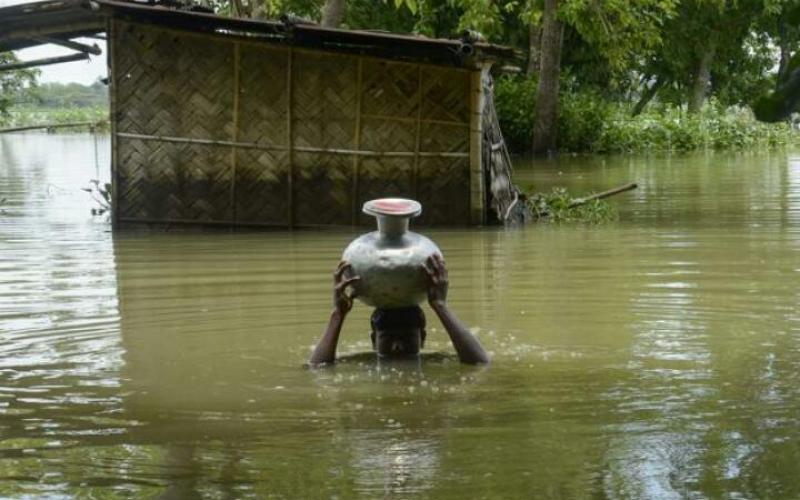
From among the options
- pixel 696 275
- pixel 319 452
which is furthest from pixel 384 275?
pixel 696 275

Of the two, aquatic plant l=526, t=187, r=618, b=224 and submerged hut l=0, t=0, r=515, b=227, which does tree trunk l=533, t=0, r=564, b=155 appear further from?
submerged hut l=0, t=0, r=515, b=227

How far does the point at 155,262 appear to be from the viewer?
1107cm

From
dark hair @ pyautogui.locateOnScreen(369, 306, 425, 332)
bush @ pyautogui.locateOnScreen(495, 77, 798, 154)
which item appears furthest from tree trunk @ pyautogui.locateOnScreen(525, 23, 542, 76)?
dark hair @ pyautogui.locateOnScreen(369, 306, 425, 332)

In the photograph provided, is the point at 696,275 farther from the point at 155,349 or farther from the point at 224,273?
the point at 155,349

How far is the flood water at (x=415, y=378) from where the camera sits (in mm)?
4508

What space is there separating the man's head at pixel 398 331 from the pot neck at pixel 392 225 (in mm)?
451

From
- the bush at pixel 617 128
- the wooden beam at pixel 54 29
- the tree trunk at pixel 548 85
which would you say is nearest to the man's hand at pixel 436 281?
the wooden beam at pixel 54 29

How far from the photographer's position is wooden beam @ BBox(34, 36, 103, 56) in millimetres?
14023

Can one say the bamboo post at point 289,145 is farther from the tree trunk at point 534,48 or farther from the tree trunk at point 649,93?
the tree trunk at point 649,93

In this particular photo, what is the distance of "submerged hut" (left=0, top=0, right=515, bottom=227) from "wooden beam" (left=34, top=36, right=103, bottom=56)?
0.21 metres

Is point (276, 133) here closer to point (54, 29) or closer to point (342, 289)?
point (54, 29)

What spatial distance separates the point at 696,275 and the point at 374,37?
4.40m

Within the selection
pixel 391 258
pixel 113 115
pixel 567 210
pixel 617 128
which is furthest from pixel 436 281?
pixel 617 128

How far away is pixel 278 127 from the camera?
1355cm
